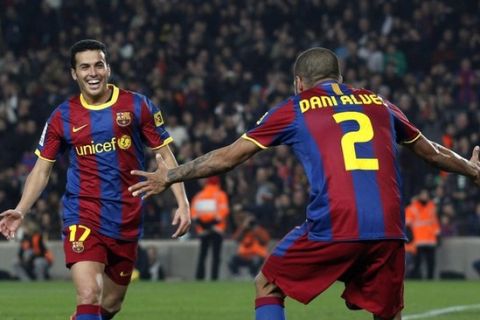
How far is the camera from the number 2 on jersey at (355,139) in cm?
781

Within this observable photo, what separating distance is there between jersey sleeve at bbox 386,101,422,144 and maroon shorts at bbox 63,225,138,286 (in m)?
2.40

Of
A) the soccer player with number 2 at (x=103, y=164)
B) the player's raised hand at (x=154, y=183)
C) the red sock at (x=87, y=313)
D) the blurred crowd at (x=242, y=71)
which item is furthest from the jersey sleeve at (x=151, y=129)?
the blurred crowd at (x=242, y=71)

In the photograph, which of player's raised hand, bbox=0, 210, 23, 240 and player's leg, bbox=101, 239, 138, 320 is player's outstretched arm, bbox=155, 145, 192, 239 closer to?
player's leg, bbox=101, 239, 138, 320

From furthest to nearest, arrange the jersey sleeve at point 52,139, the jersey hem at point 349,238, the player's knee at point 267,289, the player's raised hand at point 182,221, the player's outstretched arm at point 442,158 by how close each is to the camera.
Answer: the jersey sleeve at point 52,139
the player's raised hand at point 182,221
the player's outstretched arm at point 442,158
the player's knee at point 267,289
the jersey hem at point 349,238

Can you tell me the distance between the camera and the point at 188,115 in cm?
2594

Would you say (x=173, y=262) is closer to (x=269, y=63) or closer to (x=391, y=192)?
(x=269, y=63)

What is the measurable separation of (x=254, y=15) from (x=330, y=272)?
22063 mm

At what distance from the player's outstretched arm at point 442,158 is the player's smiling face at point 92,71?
249 centimetres

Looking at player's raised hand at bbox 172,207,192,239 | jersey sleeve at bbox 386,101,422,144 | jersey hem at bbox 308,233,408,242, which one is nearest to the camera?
jersey hem at bbox 308,233,408,242

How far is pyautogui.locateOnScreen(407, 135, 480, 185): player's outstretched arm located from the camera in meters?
8.41

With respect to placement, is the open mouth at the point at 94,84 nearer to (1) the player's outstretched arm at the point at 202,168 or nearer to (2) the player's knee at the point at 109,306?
(2) the player's knee at the point at 109,306

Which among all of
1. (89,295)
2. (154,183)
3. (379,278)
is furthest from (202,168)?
(89,295)

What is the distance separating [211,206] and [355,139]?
14.5 meters

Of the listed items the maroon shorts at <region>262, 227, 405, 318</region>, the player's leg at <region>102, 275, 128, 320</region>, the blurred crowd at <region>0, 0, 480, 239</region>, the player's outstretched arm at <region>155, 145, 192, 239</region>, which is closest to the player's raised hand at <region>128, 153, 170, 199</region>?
the maroon shorts at <region>262, 227, 405, 318</region>
